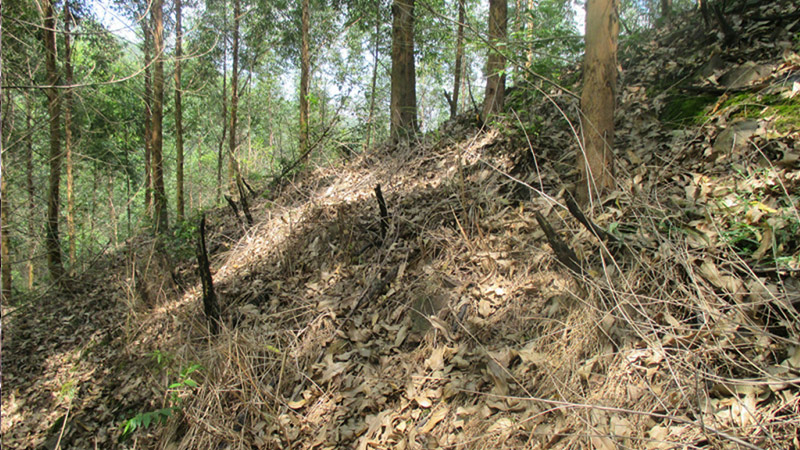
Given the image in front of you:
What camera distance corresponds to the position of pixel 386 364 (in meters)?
2.79

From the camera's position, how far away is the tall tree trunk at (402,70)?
20.3ft

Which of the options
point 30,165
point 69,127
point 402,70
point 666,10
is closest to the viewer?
point 402,70

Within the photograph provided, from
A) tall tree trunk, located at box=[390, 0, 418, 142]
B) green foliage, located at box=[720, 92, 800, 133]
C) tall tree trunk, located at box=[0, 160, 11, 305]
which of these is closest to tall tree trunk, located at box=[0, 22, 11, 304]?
tall tree trunk, located at box=[0, 160, 11, 305]

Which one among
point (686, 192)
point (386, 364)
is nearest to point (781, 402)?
point (686, 192)

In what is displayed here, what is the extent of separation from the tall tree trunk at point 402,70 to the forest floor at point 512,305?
1074 millimetres

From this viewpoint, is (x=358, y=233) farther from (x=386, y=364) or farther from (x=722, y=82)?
(x=722, y=82)

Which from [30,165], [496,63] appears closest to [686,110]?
[496,63]

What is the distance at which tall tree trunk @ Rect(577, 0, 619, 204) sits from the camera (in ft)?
8.98

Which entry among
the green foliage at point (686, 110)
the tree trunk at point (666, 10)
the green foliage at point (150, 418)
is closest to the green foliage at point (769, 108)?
the green foliage at point (686, 110)

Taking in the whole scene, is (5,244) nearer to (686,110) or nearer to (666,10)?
(686,110)

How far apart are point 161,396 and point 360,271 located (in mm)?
Answer: 2057

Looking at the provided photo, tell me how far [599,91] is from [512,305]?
165 centimetres

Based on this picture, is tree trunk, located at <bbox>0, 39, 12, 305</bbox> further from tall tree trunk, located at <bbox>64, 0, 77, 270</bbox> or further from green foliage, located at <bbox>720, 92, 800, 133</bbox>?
green foliage, located at <bbox>720, 92, 800, 133</bbox>

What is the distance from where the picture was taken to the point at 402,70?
6488mm
